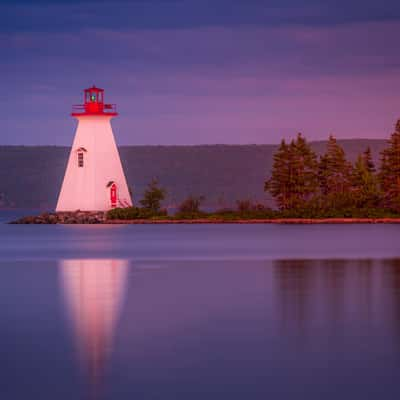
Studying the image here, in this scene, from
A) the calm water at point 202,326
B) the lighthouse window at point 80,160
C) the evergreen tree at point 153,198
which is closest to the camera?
the calm water at point 202,326

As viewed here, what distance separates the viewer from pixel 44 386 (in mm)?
11031

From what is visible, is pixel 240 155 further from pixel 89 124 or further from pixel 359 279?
pixel 359 279

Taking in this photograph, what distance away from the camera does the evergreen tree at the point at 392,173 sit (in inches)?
1869

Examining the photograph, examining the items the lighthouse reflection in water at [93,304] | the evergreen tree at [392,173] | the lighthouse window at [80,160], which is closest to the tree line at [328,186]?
the evergreen tree at [392,173]

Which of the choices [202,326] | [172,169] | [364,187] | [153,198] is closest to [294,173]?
[364,187]

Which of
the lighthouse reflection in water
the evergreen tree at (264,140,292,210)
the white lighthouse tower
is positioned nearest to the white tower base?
the white lighthouse tower

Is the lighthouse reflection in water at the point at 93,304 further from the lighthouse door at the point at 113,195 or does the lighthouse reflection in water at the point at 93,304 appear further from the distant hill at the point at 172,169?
the distant hill at the point at 172,169

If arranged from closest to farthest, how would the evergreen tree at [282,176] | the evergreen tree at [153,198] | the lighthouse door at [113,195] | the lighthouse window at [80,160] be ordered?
1. the lighthouse window at [80,160]
2. the evergreen tree at [282,176]
3. the lighthouse door at [113,195]
4. the evergreen tree at [153,198]

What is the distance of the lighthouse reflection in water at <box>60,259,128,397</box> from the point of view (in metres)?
12.6

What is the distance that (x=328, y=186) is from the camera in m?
48.8

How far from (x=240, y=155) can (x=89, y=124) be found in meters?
83.7

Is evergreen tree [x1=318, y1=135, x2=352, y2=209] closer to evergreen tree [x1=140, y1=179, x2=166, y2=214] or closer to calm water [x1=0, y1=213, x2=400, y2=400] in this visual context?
evergreen tree [x1=140, y1=179, x2=166, y2=214]

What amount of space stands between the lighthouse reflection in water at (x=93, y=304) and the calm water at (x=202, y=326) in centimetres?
3

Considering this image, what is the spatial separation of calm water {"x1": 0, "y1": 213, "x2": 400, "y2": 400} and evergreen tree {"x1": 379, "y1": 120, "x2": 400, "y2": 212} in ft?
52.4
